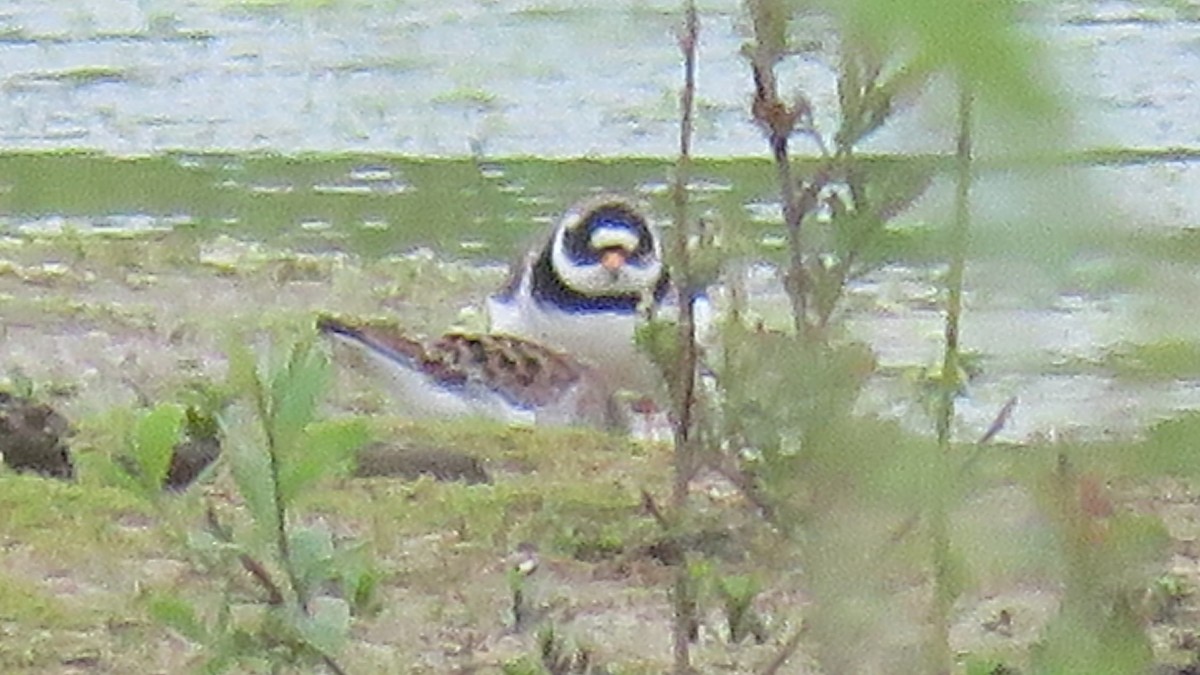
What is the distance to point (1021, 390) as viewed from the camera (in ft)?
2.39

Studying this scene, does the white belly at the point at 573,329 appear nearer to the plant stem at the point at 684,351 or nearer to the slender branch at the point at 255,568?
the plant stem at the point at 684,351

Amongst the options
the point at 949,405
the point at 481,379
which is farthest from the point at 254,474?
the point at 481,379

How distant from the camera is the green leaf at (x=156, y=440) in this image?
145 centimetres

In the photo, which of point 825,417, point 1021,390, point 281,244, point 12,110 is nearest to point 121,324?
point 281,244

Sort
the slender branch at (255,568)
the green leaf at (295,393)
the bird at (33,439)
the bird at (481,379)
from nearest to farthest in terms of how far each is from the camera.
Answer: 1. the green leaf at (295,393)
2. the slender branch at (255,568)
3. the bird at (33,439)
4. the bird at (481,379)

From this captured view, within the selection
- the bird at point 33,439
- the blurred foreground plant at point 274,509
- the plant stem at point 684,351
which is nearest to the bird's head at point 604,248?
the bird at point 33,439

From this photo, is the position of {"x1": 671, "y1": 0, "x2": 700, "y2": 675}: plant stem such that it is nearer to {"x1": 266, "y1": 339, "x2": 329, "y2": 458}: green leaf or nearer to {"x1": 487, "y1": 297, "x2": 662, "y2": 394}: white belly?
{"x1": 266, "y1": 339, "x2": 329, "y2": 458}: green leaf

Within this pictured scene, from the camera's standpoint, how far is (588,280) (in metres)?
6.01

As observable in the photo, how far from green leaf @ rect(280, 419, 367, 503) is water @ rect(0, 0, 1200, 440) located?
210 mm

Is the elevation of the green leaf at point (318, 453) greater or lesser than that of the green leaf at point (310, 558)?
greater

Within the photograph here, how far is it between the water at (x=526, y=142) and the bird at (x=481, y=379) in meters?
0.24

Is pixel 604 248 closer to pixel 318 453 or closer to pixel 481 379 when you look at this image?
pixel 481 379

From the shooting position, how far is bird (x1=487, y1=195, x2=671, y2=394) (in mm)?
5898

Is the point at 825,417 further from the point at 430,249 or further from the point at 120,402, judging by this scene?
the point at 430,249
